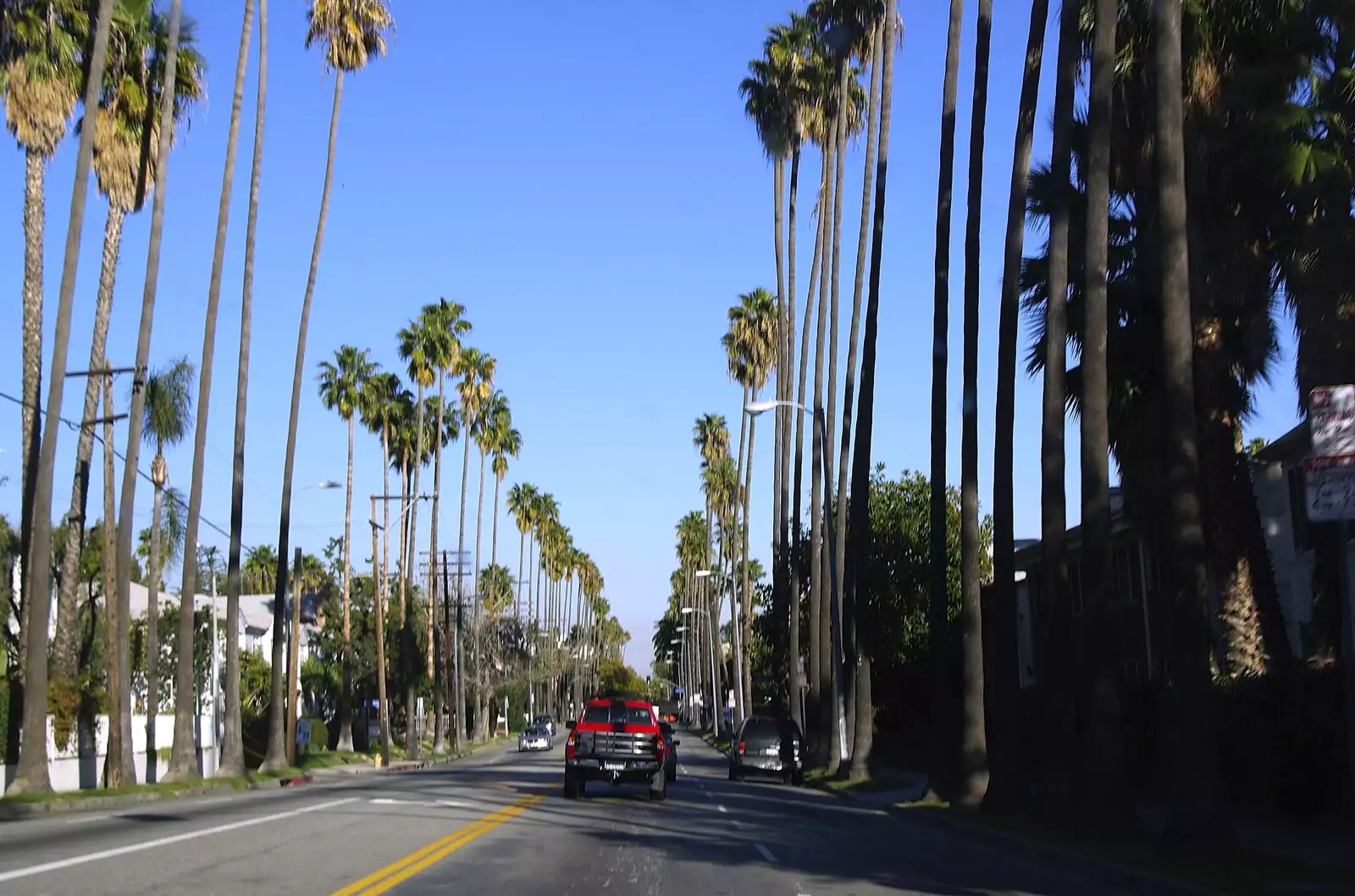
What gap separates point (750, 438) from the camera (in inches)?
2712

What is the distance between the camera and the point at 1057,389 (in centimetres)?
2012

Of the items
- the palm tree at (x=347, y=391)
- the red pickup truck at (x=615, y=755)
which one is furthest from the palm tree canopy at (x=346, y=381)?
the red pickup truck at (x=615, y=755)

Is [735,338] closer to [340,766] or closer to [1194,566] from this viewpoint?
[340,766]

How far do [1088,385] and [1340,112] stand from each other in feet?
20.1

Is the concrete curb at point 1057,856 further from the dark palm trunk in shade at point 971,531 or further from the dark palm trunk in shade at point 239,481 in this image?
the dark palm trunk in shade at point 239,481

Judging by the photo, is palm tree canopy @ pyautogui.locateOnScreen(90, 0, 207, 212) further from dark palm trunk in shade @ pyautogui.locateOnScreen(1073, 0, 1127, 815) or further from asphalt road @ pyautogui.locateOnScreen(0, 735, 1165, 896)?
dark palm trunk in shade @ pyautogui.locateOnScreen(1073, 0, 1127, 815)

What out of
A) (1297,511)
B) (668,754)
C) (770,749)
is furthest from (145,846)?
(770,749)

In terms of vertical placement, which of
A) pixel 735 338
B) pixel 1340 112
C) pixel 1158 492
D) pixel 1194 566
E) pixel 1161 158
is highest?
pixel 735 338

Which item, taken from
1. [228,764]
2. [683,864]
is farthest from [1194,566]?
[228,764]

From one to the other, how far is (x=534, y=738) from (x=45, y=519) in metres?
46.5

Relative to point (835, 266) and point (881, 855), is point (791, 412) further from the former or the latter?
point (881, 855)

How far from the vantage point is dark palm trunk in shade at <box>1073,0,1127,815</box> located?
17.3 meters

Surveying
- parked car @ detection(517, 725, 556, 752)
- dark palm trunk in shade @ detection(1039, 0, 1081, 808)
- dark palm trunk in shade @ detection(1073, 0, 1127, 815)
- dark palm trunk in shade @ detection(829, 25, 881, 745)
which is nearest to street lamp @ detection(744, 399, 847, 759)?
dark palm trunk in shade @ detection(829, 25, 881, 745)

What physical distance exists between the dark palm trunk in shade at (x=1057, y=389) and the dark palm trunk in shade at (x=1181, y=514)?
151 inches
